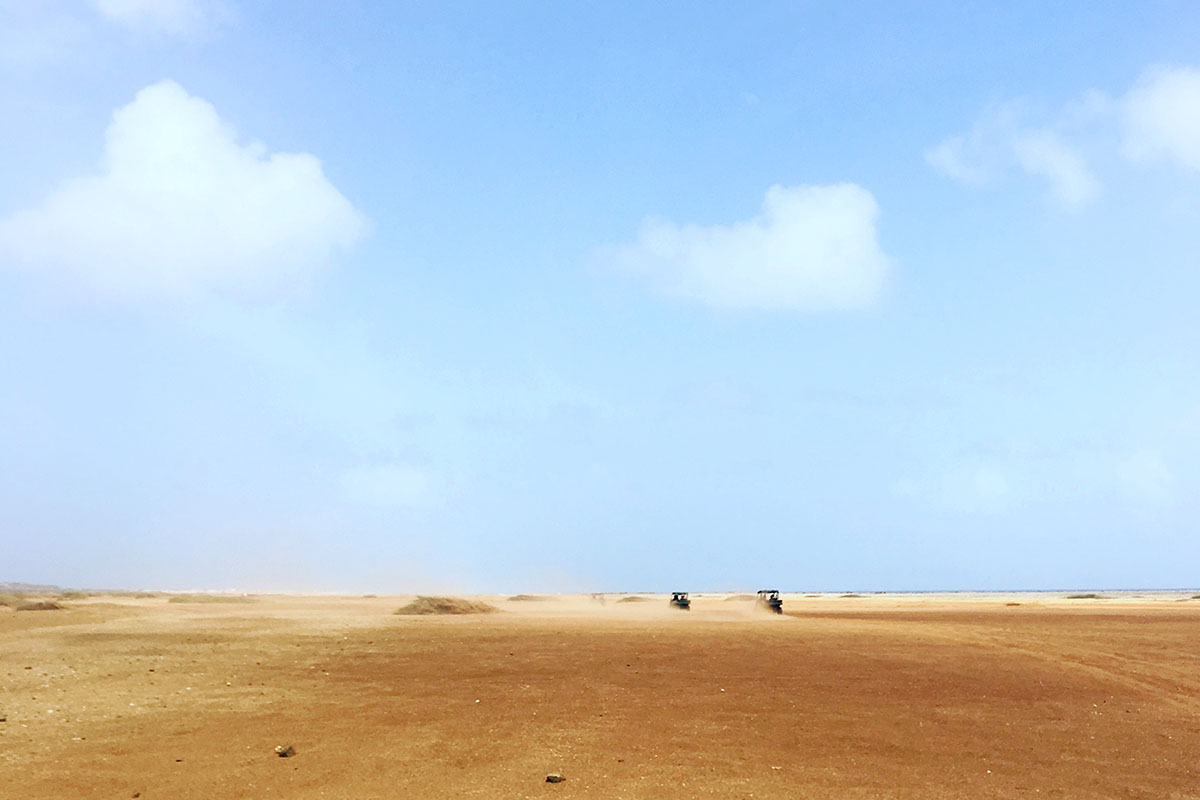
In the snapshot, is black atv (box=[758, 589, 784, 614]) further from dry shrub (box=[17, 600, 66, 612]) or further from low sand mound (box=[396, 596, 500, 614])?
dry shrub (box=[17, 600, 66, 612])

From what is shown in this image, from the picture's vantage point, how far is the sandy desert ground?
13.8 metres

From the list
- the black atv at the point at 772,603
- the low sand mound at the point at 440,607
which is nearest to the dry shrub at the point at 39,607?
the low sand mound at the point at 440,607

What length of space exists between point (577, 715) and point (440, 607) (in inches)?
1109

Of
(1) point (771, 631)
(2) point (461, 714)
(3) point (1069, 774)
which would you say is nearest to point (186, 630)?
(2) point (461, 714)

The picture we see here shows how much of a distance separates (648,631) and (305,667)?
44.3ft

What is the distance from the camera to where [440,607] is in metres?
44.8

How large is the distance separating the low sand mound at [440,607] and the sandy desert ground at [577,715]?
44.8 feet

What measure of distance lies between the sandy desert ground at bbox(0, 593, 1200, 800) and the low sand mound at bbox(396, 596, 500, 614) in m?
13.7

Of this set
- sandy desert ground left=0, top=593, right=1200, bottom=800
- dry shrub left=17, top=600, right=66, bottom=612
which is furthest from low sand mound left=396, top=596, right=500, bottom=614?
dry shrub left=17, top=600, right=66, bottom=612

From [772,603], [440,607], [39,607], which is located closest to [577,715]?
[440,607]

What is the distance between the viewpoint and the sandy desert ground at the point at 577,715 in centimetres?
1378

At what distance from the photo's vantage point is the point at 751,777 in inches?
560

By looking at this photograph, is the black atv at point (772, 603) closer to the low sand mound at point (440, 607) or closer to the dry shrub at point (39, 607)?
the low sand mound at point (440, 607)

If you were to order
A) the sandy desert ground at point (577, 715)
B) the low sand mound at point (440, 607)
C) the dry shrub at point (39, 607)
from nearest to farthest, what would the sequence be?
the sandy desert ground at point (577, 715) → the dry shrub at point (39, 607) → the low sand mound at point (440, 607)
